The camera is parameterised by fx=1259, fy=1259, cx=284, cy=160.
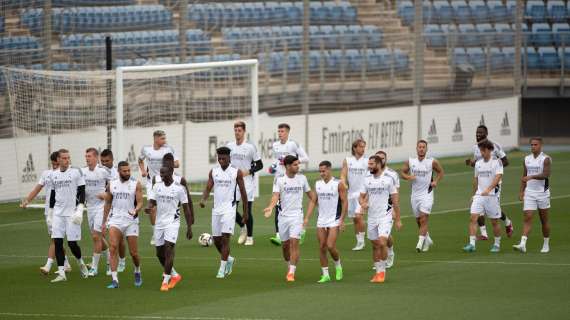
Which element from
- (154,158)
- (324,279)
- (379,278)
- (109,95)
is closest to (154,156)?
(154,158)

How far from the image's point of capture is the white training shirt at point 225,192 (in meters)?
18.5

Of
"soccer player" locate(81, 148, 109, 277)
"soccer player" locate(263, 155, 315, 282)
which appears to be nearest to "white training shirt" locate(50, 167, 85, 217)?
"soccer player" locate(81, 148, 109, 277)

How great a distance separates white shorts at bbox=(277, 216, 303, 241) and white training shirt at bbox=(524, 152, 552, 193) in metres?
5.13

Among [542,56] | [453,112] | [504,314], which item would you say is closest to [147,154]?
[504,314]

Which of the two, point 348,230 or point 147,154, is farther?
point 348,230

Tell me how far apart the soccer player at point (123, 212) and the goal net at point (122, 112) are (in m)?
8.12

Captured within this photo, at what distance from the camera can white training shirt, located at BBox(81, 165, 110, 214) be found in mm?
19281

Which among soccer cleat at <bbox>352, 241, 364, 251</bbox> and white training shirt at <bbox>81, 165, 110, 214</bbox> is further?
soccer cleat at <bbox>352, 241, 364, 251</bbox>

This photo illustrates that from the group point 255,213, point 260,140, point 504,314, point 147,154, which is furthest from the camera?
point 260,140

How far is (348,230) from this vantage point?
81.2 ft

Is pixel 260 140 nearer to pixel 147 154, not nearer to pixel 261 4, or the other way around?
pixel 261 4

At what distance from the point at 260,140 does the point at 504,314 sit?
64.2 ft

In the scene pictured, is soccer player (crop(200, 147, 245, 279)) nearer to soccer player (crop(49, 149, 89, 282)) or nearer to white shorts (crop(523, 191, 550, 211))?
soccer player (crop(49, 149, 89, 282))

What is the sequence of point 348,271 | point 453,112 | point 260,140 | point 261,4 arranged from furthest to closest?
point 453,112 < point 261,4 < point 260,140 < point 348,271
